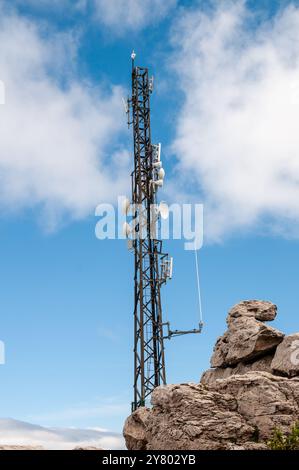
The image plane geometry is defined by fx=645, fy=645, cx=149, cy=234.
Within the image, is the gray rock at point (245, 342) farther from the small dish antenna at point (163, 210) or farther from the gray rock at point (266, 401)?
the small dish antenna at point (163, 210)

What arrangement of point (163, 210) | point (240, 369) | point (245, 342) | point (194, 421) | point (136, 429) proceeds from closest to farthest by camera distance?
point (194, 421) < point (136, 429) < point (245, 342) < point (240, 369) < point (163, 210)

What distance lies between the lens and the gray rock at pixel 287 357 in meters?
21.0

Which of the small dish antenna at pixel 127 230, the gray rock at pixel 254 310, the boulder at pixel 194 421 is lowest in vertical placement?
the boulder at pixel 194 421

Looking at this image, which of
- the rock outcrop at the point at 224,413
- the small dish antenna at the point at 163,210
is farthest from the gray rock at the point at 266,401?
the small dish antenna at the point at 163,210

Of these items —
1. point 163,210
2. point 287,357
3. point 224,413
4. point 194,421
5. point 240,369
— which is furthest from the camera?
point 163,210

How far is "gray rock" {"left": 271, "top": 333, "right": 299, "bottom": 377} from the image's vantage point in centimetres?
2103

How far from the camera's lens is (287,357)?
845 inches

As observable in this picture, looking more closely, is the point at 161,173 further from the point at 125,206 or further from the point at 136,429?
the point at 136,429

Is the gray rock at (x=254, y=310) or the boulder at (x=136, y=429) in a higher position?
the gray rock at (x=254, y=310)

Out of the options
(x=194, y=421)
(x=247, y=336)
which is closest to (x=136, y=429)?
(x=247, y=336)

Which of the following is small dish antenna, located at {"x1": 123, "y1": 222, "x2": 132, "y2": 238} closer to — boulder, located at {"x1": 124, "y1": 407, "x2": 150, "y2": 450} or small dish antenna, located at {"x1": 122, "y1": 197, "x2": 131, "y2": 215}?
small dish antenna, located at {"x1": 122, "y1": 197, "x2": 131, "y2": 215}

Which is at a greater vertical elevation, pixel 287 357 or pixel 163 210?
pixel 163 210
